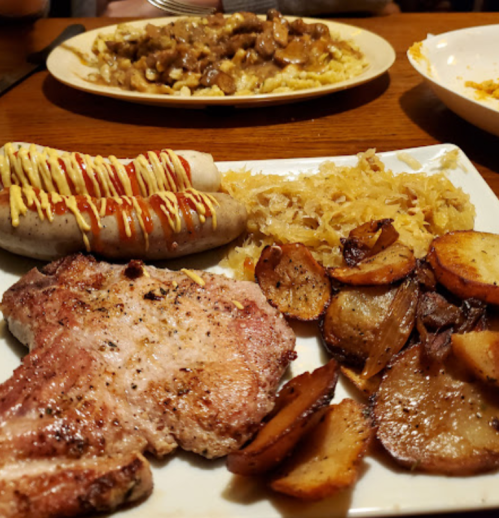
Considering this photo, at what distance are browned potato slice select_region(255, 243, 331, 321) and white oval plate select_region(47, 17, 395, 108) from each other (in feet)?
6.06

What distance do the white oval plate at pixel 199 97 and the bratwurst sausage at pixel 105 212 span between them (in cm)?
141

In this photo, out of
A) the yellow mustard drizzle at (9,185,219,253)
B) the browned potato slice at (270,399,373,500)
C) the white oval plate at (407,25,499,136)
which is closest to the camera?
the browned potato slice at (270,399,373,500)

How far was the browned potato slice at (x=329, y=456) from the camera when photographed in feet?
4.60

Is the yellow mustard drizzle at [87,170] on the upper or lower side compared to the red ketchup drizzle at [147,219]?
upper

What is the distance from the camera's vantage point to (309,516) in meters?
1.44

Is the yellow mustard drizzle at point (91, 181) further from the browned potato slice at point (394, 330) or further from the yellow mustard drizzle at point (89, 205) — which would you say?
the browned potato slice at point (394, 330)

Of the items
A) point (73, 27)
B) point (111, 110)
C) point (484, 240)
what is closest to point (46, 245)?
point (484, 240)

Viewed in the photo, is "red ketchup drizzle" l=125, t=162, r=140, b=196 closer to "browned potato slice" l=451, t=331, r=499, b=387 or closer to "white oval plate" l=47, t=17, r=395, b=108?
"white oval plate" l=47, t=17, r=395, b=108

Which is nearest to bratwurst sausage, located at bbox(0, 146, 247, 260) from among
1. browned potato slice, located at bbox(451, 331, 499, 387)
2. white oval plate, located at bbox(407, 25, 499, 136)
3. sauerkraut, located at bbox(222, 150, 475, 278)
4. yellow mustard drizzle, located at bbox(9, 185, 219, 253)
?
yellow mustard drizzle, located at bbox(9, 185, 219, 253)

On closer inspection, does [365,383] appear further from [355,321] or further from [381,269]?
[381,269]

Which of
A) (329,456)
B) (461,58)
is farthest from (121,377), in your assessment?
(461,58)

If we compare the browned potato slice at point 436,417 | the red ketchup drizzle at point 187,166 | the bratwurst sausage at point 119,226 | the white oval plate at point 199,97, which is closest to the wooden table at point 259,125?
the white oval plate at point 199,97

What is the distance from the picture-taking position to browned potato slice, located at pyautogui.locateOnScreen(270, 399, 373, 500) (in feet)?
4.60

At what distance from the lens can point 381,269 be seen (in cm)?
198
